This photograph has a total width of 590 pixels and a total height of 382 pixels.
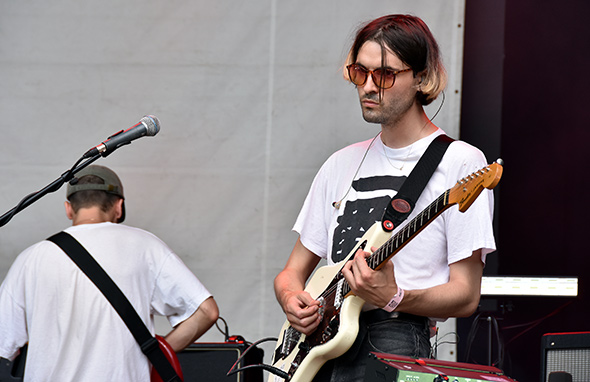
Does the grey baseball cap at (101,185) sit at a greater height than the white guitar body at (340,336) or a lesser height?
greater

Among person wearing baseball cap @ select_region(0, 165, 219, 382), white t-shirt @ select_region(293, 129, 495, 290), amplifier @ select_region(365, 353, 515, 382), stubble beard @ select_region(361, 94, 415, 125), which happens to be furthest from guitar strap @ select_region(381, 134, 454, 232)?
person wearing baseball cap @ select_region(0, 165, 219, 382)

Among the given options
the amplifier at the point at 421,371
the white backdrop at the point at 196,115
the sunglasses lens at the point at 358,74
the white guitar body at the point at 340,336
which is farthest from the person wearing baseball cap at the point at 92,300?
the amplifier at the point at 421,371

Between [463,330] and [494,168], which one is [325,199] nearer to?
[494,168]

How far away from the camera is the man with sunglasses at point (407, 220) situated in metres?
2.04

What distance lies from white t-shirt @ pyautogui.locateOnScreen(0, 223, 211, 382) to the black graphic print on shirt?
1038 millimetres

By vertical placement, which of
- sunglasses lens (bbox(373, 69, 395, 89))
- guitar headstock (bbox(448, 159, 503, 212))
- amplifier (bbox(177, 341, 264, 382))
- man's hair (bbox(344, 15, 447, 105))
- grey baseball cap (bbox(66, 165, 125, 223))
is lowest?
amplifier (bbox(177, 341, 264, 382))

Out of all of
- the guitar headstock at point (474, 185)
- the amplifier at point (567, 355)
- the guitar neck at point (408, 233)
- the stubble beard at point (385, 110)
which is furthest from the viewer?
the amplifier at point (567, 355)

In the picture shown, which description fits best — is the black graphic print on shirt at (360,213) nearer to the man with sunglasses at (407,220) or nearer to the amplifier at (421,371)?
the man with sunglasses at (407,220)

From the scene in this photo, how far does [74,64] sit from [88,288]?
1519mm

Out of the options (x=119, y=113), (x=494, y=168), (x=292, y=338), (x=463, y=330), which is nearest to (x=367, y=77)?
(x=494, y=168)

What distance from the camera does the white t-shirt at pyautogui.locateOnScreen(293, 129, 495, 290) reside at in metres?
2.10

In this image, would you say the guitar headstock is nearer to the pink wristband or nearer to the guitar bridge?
the pink wristband

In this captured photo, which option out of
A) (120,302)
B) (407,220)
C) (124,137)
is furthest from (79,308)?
(407,220)

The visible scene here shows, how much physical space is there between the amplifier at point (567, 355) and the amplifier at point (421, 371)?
0.93 metres
